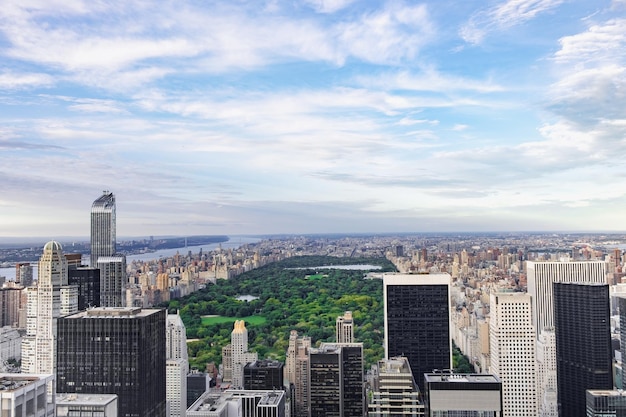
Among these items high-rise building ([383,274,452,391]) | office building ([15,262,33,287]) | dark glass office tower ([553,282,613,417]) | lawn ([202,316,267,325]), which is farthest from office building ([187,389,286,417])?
lawn ([202,316,267,325])

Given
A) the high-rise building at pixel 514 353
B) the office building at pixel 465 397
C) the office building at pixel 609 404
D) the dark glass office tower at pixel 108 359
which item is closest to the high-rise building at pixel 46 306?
the dark glass office tower at pixel 108 359

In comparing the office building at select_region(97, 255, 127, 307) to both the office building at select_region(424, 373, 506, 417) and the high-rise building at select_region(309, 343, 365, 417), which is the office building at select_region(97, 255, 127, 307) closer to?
the high-rise building at select_region(309, 343, 365, 417)

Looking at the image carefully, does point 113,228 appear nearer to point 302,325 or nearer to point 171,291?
point 171,291

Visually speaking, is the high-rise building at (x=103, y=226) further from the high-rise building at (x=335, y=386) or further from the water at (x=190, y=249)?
the high-rise building at (x=335, y=386)

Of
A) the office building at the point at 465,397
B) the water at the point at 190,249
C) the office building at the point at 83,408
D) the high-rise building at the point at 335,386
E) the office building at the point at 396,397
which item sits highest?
the water at the point at 190,249

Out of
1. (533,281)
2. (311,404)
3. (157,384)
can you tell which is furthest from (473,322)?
(157,384)

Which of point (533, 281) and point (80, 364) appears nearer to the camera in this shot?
point (80, 364)

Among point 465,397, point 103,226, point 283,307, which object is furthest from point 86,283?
point 465,397
